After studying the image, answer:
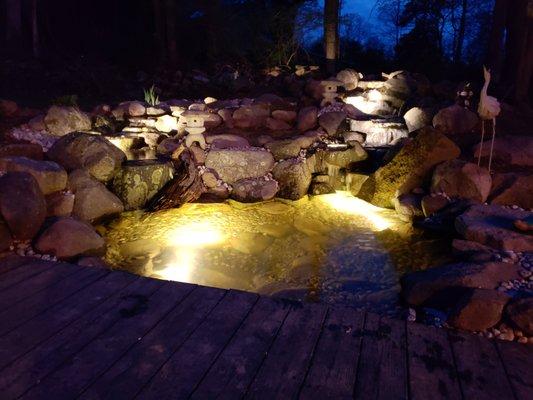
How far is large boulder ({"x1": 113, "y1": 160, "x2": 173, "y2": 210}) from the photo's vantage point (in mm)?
5984

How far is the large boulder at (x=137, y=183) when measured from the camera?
5.98m

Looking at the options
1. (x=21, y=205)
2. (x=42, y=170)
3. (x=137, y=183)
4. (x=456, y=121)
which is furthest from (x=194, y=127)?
(x=456, y=121)

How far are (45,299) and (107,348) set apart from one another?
79 cm

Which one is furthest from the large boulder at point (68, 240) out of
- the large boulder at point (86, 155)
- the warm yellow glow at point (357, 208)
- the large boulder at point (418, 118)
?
the large boulder at point (418, 118)

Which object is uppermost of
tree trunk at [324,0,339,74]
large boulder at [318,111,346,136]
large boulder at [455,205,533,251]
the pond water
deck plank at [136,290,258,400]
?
tree trunk at [324,0,339,74]

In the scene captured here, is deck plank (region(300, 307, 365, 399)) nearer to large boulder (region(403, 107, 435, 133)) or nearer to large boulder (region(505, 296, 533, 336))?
large boulder (region(505, 296, 533, 336))

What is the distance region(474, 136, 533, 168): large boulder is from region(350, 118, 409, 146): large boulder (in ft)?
6.12

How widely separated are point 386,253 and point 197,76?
347 inches

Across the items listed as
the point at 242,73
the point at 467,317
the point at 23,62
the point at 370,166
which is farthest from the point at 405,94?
the point at 23,62

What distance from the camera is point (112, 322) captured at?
2.45m

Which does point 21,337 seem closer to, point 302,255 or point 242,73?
point 302,255

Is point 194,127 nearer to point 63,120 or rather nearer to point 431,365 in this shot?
point 63,120

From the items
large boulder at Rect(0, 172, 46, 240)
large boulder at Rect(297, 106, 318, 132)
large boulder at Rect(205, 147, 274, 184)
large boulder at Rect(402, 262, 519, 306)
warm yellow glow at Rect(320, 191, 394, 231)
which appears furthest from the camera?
large boulder at Rect(297, 106, 318, 132)

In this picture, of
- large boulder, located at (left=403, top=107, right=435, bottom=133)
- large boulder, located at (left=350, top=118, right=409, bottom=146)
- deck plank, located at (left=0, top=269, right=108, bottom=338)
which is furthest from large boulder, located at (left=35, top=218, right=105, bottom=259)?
large boulder, located at (left=403, top=107, right=435, bottom=133)
